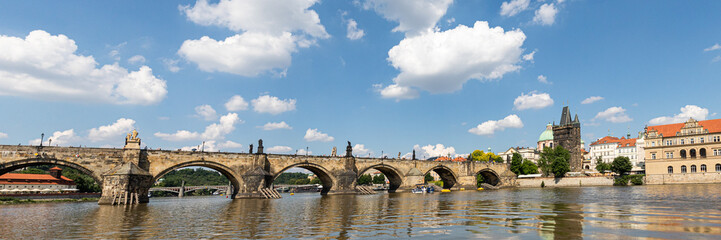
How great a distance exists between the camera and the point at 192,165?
4450 centimetres

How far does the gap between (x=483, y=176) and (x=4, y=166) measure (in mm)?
79235

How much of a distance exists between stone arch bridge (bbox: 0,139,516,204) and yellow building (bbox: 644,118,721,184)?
40253mm

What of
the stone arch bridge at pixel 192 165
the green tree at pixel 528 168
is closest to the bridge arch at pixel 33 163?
the stone arch bridge at pixel 192 165

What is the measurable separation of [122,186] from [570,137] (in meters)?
116

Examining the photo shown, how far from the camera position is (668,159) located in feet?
240

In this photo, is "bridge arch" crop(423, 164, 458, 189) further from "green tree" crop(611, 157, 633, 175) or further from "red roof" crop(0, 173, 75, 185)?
"red roof" crop(0, 173, 75, 185)

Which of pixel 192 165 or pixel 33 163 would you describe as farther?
pixel 192 165

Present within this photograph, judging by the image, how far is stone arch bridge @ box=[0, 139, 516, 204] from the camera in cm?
3594

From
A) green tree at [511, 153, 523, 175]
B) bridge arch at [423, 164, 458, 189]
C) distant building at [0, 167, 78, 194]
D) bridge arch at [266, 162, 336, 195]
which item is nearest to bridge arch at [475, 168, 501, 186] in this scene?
bridge arch at [423, 164, 458, 189]

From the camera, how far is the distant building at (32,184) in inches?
2077

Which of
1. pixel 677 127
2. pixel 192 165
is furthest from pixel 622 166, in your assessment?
pixel 192 165

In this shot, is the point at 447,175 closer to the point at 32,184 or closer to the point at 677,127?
the point at 677,127

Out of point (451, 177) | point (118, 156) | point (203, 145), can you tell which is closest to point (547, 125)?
point (451, 177)

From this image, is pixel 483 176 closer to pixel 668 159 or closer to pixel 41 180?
pixel 668 159
